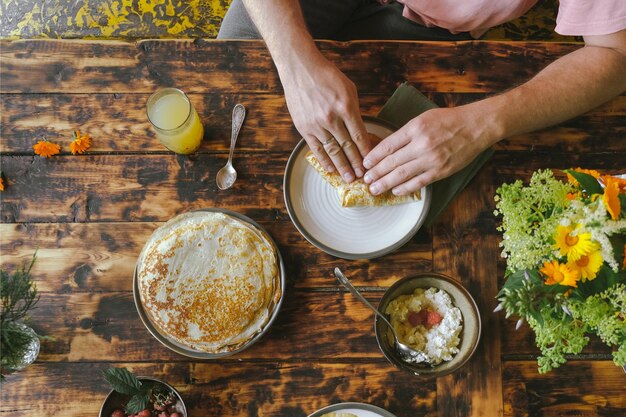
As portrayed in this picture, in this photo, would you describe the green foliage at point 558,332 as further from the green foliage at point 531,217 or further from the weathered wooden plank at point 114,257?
the weathered wooden plank at point 114,257

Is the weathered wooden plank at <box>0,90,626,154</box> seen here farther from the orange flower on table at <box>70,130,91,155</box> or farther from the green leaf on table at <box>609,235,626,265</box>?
the green leaf on table at <box>609,235,626,265</box>

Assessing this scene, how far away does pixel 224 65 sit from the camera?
1.49m

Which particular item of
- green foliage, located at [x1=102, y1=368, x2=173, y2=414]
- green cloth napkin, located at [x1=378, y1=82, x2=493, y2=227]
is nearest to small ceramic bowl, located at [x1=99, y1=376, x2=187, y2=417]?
green foliage, located at [x1=102, y1=368, x2=173, y2=414]

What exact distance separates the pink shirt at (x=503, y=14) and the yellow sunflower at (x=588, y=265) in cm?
65

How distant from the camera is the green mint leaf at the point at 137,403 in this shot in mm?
1210

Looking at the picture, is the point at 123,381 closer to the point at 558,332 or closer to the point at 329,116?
the point at 329,116

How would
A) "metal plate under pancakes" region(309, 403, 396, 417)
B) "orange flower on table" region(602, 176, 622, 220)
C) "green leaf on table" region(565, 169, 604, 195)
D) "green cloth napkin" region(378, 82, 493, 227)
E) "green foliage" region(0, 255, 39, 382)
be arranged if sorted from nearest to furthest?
"orange flower on table" region(602, 176, 622, 220) < "green leaf on table" region(565, 169, 604, 195) < "green foliage" region(0, 255, 39, 382) < "metal plate under pancakes" region(309, 403, 396, 417) < "green cloth napkin" region(378, 82, 493, 227)

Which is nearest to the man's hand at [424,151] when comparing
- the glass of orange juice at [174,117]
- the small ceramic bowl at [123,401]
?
the glass of orange juice at [174,117]

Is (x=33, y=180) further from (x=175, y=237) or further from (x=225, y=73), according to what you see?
(x=225, y=73)

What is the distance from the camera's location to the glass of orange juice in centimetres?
135

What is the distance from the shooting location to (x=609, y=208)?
0.89 m

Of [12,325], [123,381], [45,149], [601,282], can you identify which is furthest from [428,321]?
[45,149]

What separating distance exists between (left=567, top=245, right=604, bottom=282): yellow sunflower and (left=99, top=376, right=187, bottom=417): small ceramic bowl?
96 centimetres

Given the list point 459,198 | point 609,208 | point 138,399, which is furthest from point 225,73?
point 609,208
